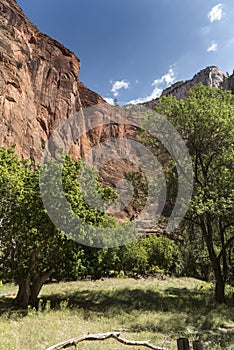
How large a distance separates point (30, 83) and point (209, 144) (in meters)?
51.2

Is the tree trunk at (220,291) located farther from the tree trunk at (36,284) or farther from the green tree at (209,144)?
the tree trunk at (36,284)

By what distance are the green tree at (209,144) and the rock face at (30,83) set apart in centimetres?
3420

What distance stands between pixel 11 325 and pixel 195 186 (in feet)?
44.9

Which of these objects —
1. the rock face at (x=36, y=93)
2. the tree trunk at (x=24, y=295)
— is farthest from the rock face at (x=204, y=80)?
the tree trunk at (x=24, y=295)

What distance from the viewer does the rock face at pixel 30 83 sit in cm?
4991

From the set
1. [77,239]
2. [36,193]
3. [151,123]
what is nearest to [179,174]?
[151,123]

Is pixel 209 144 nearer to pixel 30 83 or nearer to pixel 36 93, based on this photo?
pixel 30 83

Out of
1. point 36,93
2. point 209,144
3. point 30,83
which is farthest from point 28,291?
point 36,93

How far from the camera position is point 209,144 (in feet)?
63.4

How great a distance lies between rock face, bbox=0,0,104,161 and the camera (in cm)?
4991

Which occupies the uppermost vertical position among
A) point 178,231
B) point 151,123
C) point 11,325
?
point 151,123

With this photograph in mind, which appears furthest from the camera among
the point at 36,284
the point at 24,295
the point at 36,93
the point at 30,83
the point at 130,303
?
the point at 36,93

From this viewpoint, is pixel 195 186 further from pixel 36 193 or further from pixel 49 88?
pixel 49 88

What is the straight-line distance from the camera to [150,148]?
20.6 m
